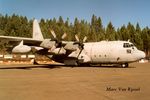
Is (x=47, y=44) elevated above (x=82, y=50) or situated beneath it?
elevated above

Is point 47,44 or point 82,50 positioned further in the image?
point 82,50

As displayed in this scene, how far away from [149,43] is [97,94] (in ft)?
338

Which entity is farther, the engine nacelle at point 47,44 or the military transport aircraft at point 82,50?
the military transport aircraft at point 82,50

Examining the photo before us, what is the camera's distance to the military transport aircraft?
1294 inches

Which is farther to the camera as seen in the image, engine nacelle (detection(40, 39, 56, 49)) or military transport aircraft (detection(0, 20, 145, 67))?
military transport aircraft (detection(0, 20, 145, 67))

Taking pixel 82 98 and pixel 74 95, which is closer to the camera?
pixel 82 98

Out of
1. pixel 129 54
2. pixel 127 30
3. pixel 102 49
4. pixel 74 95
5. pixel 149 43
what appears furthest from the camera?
pixel 127 30

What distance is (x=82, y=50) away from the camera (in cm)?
3788

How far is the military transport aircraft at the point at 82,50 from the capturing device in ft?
108

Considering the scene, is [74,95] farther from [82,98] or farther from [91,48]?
[91,48]

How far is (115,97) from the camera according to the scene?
1093 centimetres

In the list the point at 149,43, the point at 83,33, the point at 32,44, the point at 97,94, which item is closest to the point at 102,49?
the point at 32,44

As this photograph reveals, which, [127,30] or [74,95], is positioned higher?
[127,30]

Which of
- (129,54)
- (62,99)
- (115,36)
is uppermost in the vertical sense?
(115,36)
